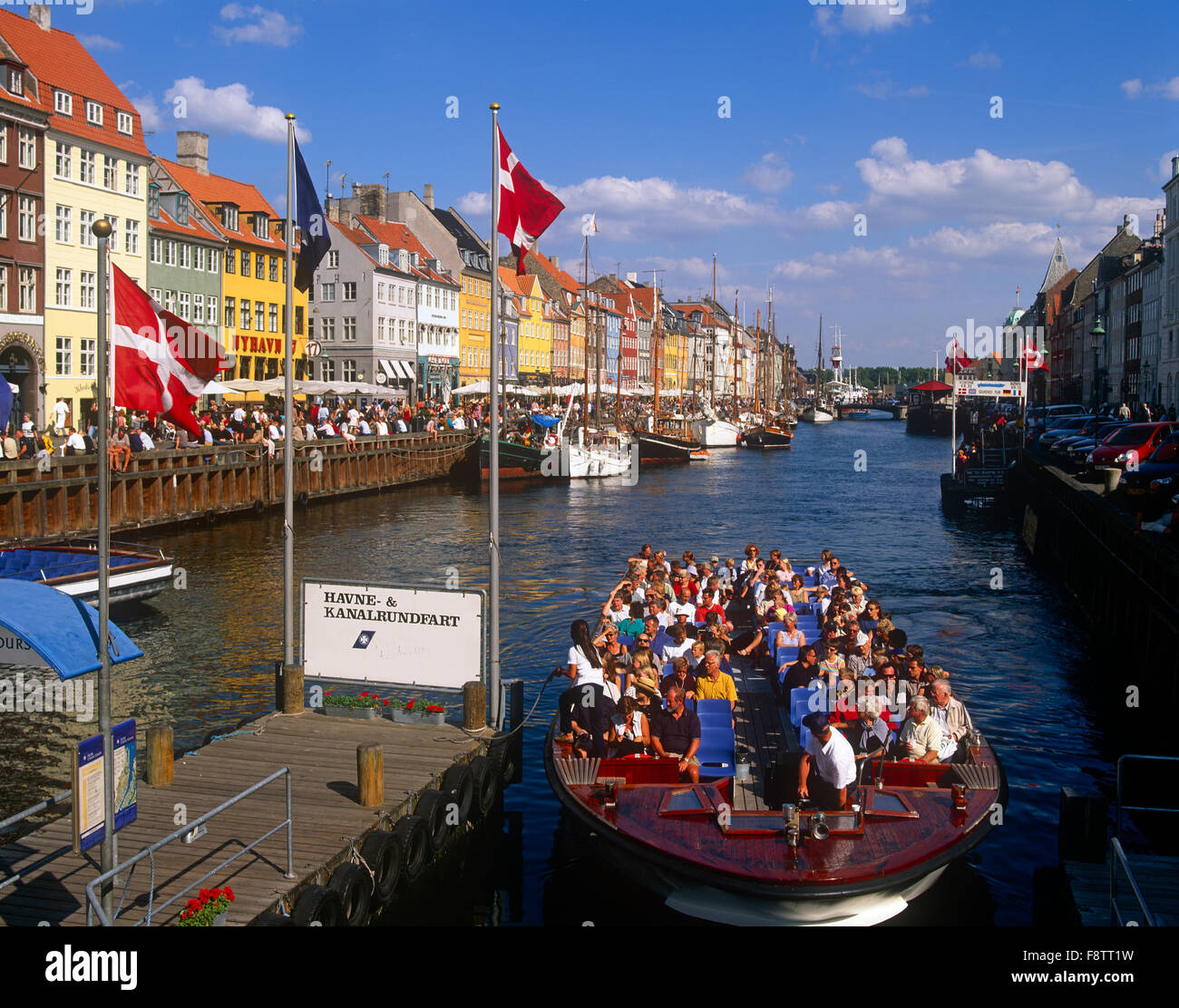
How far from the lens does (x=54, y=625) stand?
11750 millimetres

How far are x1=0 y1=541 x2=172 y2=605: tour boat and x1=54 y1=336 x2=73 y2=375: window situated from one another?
24592mm

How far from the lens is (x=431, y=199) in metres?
101

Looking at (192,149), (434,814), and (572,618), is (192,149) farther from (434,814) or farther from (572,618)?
(434,814)

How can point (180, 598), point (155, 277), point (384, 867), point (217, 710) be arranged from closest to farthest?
point (384, 867) < point (217, 710) < point (180, 598) < point (155, 277)

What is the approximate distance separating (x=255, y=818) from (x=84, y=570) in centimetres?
1552

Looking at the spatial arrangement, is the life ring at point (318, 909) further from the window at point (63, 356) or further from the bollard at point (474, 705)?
the window at point (63, 356)

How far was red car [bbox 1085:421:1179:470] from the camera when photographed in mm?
37375

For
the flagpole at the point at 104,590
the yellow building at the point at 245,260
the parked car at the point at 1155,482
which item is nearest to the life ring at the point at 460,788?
the flagpole at the point at 104,590

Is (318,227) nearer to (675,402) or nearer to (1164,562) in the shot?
(1164,562)

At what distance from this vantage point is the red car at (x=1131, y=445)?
3738cm

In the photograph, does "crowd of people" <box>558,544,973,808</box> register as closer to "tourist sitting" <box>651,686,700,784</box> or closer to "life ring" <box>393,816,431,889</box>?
"tourist sitting" <box>651,686,700,784</box>

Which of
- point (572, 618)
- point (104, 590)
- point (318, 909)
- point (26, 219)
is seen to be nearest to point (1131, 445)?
point (572, 618)

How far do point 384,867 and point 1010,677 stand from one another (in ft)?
54.7
